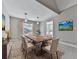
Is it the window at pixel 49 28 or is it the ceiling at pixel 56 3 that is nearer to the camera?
the ceiling at pixel 56 3

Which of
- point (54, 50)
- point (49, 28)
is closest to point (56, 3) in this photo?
point (54, 50)

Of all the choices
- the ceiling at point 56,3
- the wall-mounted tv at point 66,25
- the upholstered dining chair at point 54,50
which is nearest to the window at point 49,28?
the wall-mounted tv at point 66,25

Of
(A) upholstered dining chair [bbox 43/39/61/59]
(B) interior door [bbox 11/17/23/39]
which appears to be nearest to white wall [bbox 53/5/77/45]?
(A) upholstered dining chair [bbox 43/39/61/59]

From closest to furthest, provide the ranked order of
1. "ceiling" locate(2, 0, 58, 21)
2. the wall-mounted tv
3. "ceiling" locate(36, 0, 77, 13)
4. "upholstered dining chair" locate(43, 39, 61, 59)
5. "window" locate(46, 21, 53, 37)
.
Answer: "upholstered dining chair" locate(43, 39, 61, 59)
"ceiling" locate(36, 0, 77, 13)
"ceiling" locate(2, 0, 58, 21)
the wall-mounted tv
"window" locate(46, 21, 53, 37)

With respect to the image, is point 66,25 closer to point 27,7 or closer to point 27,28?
point 27,7

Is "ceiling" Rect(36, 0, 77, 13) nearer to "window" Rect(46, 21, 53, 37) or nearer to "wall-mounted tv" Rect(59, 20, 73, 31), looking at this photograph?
"wall-mounted tv" Rect(59, 20, 73, 31)

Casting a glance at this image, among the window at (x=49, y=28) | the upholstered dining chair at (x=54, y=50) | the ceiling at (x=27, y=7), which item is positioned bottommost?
the upholstered dining chair at (x=54, y=50)

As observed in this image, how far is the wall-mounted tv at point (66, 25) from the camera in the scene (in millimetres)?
6473

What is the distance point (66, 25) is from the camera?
22.9ft

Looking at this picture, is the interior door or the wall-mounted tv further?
the interior door

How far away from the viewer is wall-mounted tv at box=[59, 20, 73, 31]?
6.47 meters

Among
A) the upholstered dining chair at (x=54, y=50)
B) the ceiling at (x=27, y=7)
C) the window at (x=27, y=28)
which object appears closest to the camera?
the upholstered dining chair at (x=54, y=50)

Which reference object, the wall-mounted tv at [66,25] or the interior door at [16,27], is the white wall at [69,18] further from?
the interior door at [16,27]

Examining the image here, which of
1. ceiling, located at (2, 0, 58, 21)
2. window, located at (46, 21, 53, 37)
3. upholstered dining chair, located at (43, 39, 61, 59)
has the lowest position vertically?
upholstered dining chair, located at (43, 39, 61, 59)
